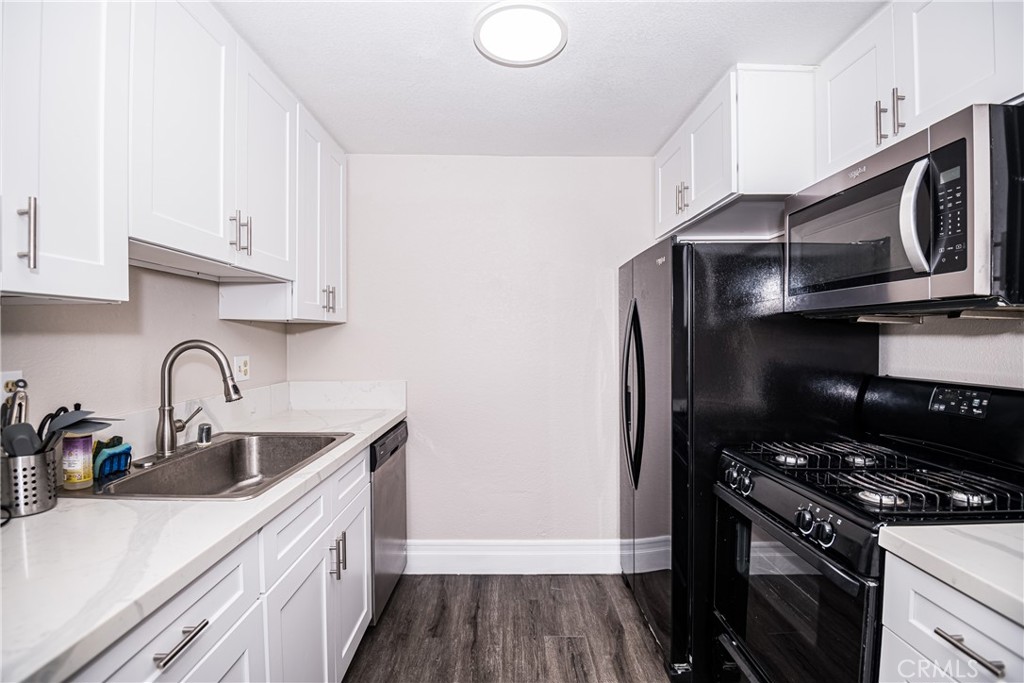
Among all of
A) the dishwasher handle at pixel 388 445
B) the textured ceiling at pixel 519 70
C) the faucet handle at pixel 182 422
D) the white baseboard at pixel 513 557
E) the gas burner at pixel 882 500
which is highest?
the textured ceiling at pixel 519 70

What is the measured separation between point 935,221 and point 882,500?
68 cm

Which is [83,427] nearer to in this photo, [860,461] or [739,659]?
[739,659]

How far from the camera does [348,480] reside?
1.84 meters

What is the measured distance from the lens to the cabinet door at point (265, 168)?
1663 mm

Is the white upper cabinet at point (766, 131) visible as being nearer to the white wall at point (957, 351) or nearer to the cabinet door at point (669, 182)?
the cabinet door at point (669, 182)

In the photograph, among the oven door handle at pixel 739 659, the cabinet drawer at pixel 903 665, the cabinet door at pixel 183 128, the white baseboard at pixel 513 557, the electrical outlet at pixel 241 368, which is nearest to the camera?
the cabinet drawer at pixel 903 665

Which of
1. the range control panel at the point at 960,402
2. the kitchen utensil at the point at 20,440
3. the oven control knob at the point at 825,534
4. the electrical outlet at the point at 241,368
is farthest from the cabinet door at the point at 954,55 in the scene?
the electrical outlet at the point at 241,368

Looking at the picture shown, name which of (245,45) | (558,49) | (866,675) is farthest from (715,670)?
(245,45)

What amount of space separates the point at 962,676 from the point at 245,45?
249 cm

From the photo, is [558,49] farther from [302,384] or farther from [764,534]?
[302,384]

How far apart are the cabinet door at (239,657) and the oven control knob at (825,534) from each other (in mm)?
1387

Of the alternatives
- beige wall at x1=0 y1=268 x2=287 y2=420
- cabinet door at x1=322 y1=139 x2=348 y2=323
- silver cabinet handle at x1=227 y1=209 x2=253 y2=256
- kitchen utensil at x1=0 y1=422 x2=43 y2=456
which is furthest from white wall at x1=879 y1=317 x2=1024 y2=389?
beige wall at x1=0 y1=268 x2=287 y2=420

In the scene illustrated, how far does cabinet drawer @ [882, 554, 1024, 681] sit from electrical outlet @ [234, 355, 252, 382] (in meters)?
2.45

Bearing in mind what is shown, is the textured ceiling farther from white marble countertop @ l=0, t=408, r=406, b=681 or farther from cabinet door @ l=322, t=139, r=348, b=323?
white marble countertop @ l=0, t=408, r=406, b=681
